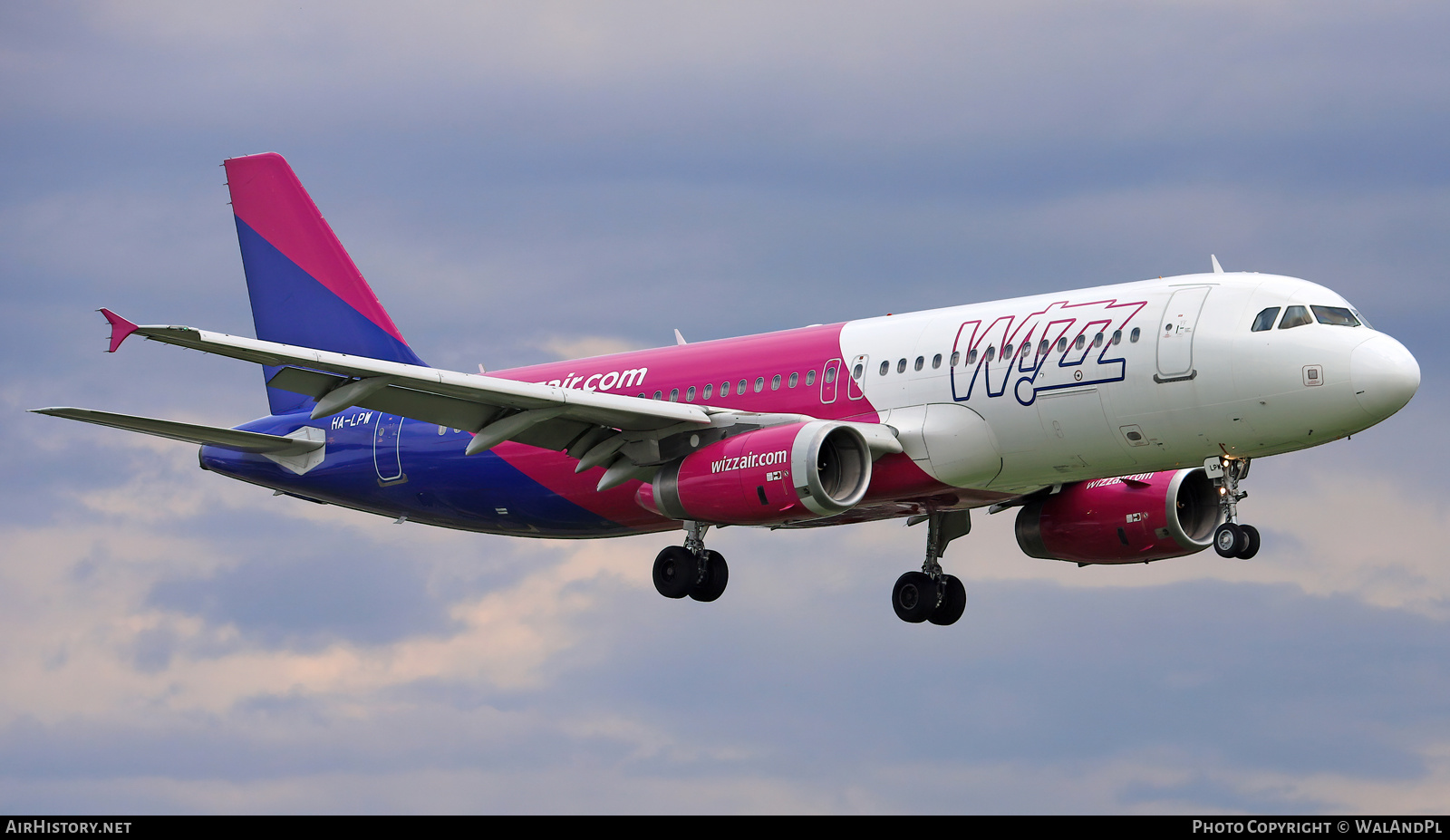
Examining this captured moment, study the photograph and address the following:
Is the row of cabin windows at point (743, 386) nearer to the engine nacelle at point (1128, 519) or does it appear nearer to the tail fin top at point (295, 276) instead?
the engine nacelle at point (1128, 519)

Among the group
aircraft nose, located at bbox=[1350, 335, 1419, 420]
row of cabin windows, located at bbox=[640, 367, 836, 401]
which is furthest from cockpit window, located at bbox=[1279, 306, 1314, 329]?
row of cabin windows, located at bbox=[640, 367, 836, 401]

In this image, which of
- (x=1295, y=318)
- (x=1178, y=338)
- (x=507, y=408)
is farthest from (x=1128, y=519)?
(x=507, y=408)

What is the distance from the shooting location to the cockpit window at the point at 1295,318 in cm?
3456

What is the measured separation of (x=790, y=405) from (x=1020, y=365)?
5119 millimetres

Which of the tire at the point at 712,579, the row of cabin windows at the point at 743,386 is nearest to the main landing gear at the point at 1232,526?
the row of cabin windows at the point at 743,386

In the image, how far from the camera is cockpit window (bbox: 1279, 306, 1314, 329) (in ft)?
113

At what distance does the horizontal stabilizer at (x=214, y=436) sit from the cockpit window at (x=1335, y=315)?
22.7 meters

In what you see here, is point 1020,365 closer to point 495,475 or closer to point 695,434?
point 695,434

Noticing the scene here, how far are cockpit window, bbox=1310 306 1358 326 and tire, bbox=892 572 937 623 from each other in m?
12.1

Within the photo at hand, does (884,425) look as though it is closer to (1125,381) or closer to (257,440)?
(1125,381)

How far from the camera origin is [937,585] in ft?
143

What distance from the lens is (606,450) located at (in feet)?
128
